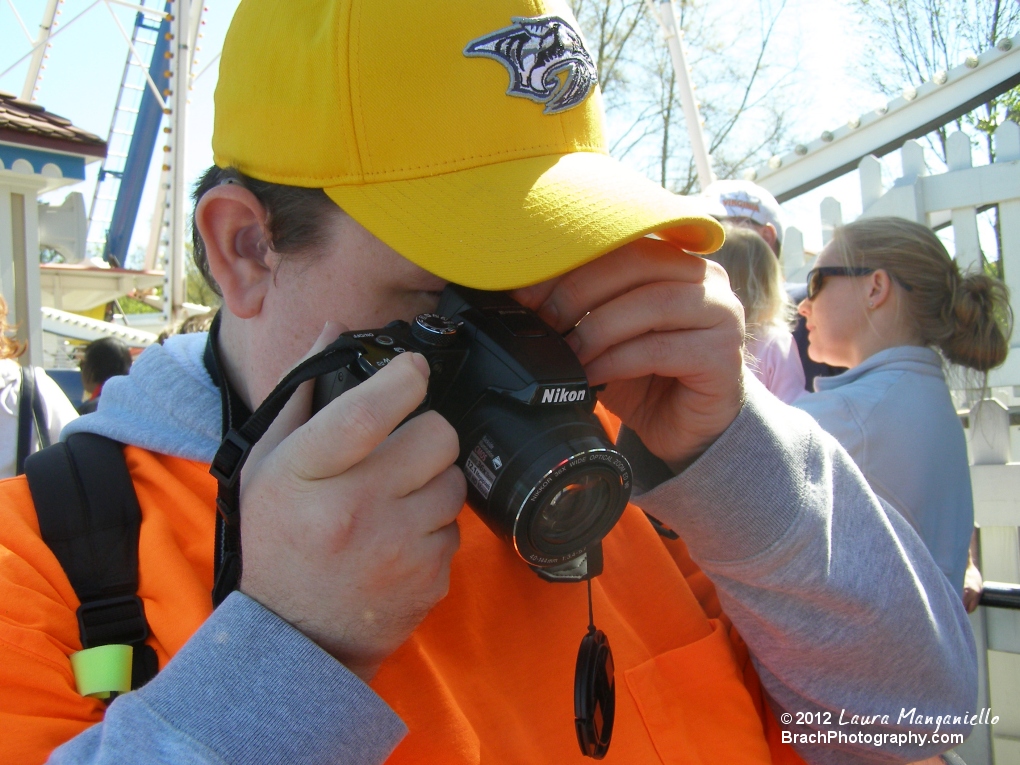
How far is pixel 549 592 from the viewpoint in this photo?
113 centimetres

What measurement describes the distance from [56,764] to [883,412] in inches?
81.9

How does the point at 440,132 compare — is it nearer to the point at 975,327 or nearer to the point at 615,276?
the point at 615,276

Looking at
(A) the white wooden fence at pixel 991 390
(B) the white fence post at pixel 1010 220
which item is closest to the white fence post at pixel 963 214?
(A) the white wooden fence at pixel 991 390

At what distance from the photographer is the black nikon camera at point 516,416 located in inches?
32.9

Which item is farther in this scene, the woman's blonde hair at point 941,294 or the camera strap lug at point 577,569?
the woman's blonde hair at point 941,294

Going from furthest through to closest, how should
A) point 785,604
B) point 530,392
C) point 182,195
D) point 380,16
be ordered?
point 182,195
point 785,604
point 380,16
point 530,392

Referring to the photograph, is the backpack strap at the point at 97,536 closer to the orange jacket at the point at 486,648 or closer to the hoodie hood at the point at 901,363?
the orange jacket at the point at 486,648

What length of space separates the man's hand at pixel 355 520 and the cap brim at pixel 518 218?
0.55ft

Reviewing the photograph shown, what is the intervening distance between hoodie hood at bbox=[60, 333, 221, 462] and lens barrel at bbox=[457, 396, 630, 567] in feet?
1.30

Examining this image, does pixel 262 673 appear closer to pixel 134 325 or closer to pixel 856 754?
pixel 856 754

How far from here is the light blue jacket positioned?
2125 millimetres

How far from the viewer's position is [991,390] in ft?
13.2

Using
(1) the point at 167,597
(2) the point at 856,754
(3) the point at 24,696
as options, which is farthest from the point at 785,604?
(3) the point at 24,696

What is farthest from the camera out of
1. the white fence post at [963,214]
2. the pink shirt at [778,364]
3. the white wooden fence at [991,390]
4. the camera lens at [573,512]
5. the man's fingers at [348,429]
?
the white fence post at [963,214]
